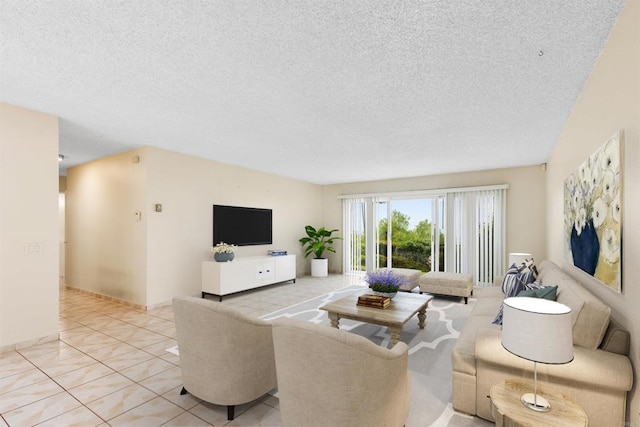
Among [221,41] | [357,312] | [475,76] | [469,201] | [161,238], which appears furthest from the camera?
[469,201]

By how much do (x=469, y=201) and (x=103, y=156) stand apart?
7225 mm

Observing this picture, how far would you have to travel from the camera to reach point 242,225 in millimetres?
6309

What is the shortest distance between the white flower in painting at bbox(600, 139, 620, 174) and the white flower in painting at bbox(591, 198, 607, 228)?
0.80 feet

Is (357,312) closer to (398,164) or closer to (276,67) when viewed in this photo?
(276,67)

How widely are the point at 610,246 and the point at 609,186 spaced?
38cm

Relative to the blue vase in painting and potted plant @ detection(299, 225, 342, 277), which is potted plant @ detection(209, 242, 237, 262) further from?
the blue vase in painting

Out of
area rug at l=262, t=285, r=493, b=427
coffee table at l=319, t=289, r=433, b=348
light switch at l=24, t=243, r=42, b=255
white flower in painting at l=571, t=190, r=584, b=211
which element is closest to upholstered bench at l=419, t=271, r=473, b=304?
area rug at l=262, t=285, r=493, b=427

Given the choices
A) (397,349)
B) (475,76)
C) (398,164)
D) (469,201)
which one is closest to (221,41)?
(475,76)

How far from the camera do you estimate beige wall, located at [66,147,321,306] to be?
480cm

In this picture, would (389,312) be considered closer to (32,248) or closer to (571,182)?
(571,182)

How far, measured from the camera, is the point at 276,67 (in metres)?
2.35

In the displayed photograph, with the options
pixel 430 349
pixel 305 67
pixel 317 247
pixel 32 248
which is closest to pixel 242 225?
pixel 317 247

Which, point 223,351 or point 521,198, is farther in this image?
point 521,198

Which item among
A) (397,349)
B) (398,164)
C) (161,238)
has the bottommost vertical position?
(397,349)
